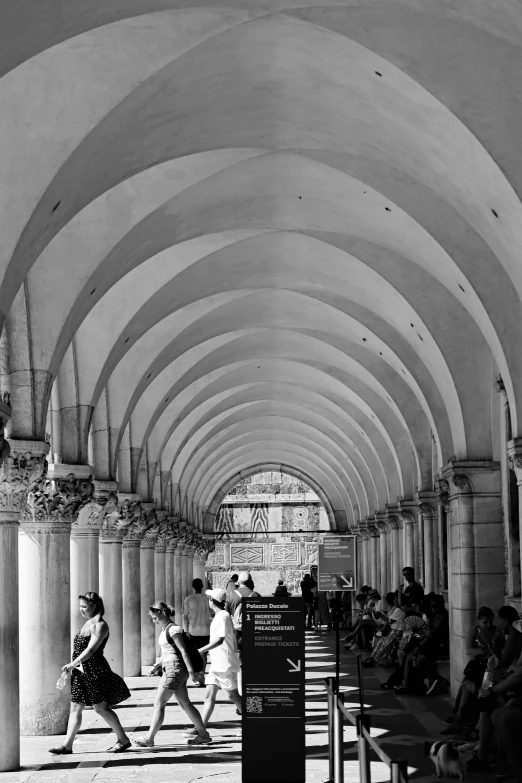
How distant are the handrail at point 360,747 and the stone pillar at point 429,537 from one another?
491 inches

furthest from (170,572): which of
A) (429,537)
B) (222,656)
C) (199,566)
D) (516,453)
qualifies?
(516,453)

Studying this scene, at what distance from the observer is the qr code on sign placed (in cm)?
923

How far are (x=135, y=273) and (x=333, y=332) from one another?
6.86m

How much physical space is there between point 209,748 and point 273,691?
278cm

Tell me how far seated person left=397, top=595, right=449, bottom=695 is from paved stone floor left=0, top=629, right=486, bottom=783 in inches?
13.7

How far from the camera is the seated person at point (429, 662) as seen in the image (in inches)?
625

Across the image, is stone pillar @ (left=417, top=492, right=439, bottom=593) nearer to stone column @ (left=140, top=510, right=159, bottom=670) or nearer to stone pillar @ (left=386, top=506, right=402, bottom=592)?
stone pillar @ (left=386, top=506, right=402, bottom=592)

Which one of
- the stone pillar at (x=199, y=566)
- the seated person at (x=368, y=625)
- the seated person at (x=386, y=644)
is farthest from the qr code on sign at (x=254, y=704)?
the stone pillar at (x=199, y=566)

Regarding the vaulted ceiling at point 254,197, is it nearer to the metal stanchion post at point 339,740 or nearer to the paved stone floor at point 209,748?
the paved stone floor at point 209,748

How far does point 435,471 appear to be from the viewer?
2075 centimetres

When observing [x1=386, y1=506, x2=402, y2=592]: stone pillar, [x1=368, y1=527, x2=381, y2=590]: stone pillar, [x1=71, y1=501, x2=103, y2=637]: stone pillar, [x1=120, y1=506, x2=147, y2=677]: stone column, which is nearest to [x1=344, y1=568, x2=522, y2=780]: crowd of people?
[x1=71, y1=501, x2=103, y2=637]: stone pillar

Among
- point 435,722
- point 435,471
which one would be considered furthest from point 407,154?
point 435,471

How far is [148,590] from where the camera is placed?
24.6 metres

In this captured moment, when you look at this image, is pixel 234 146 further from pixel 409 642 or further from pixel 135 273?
pixel 409 642
